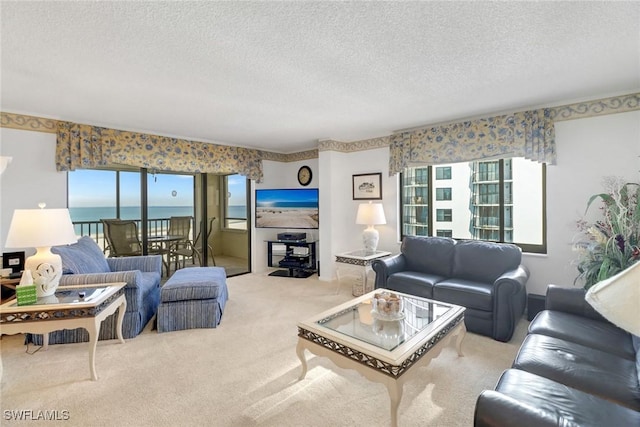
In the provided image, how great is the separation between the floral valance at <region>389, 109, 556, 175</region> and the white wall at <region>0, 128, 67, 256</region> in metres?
4.43

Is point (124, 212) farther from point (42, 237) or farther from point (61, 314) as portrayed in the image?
point (61, 314)

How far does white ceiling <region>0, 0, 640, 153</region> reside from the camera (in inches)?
64.4

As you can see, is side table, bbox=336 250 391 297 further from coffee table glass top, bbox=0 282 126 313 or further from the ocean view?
the ocean view

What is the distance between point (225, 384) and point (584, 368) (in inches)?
86.3

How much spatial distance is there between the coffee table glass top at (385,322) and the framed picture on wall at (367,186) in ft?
7.84

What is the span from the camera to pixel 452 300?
2.98m

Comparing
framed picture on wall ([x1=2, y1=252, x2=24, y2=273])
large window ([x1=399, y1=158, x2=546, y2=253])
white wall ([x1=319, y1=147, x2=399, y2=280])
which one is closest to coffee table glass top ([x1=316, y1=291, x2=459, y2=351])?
large window ([x1=399, y1=158, x2=546, y2=253])

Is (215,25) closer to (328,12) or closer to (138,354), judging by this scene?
(328,12)

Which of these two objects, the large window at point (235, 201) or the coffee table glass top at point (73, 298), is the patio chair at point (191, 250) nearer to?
the large window at point (235, 201)

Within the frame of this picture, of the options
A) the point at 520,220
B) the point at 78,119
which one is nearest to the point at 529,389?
the point at 520,220

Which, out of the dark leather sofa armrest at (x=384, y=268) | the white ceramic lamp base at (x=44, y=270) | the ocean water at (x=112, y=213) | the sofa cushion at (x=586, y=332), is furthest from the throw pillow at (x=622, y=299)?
the ocean water at (x=112, y=213)

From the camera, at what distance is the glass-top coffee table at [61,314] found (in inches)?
78.4

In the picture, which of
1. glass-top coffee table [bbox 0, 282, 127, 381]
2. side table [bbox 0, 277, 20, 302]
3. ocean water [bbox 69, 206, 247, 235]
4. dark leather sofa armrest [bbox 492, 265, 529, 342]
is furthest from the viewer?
ocean water [bbox 69, 206, 247, 235]

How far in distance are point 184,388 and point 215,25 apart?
2397mm
